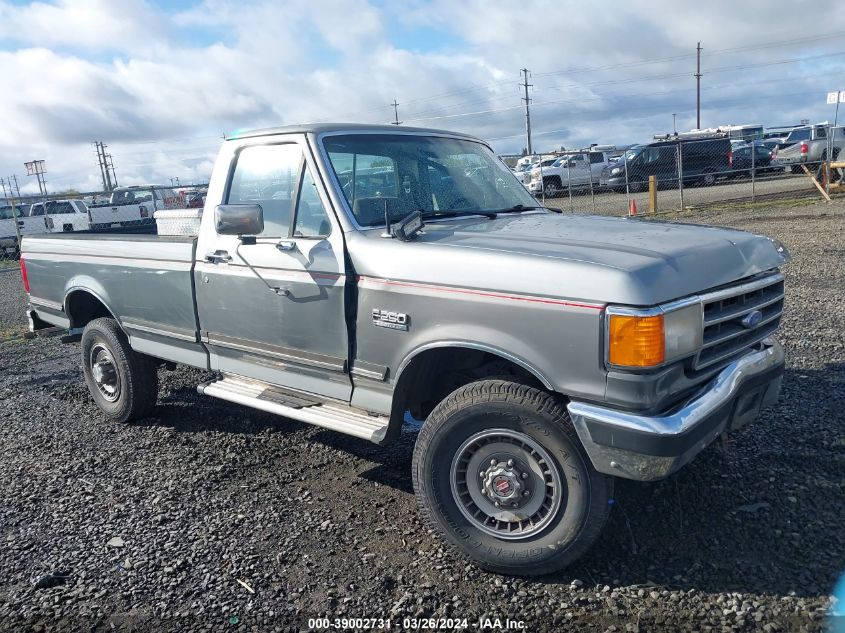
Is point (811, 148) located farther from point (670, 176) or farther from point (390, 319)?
point (390, 319)

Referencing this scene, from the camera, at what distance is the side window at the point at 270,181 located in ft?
13.9

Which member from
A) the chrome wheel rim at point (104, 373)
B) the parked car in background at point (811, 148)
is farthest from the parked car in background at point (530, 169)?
the chrome wheel rim at point (104, 373)

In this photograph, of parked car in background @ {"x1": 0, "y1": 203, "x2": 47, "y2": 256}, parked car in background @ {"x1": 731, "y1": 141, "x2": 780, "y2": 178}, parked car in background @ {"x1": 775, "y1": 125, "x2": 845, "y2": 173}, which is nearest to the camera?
parked car in background @ {"x1": 775, "y1": 125, "x2": 845, "y2": 173}

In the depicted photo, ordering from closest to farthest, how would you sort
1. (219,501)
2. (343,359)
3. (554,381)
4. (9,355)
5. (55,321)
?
(554,381) → (343,359) → (219,501) → (55,321) → (9,355)

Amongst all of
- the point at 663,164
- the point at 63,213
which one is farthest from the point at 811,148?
the point at 63,213

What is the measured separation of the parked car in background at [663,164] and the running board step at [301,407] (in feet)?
74.3

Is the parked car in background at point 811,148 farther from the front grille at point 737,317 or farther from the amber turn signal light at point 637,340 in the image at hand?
the amber turn signal light at point 637,340

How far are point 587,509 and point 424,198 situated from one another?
2.11 m

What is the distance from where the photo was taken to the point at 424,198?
4.33m

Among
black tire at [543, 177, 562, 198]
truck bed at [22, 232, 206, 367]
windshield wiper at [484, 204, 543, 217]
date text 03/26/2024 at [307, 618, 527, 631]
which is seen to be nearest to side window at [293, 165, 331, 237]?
truck bed at [22, 232, 206, 367]

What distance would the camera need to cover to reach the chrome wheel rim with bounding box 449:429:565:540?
3215mm

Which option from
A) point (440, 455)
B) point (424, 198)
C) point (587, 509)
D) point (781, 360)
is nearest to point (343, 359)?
point (440, 455)

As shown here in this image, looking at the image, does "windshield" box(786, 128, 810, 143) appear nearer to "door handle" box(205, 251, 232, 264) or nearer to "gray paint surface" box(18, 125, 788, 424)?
"gray paint surface" box(18, 125, 788, 424)

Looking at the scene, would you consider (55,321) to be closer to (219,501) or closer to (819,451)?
(219,501)
